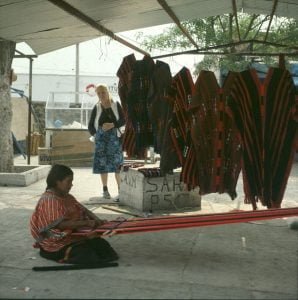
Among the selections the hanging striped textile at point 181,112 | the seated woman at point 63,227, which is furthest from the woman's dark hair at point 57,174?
the hanging striped textile at point 181,112

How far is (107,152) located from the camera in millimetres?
7766

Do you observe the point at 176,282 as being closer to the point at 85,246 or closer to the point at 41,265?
the point at 85,246

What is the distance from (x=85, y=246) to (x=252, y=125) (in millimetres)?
1882

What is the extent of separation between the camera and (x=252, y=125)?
16.3ft

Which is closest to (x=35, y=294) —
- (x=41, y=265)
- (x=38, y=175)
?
(x=41, y=265)

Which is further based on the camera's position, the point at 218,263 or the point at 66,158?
the point at 66,158

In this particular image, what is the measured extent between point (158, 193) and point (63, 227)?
8.48 ft

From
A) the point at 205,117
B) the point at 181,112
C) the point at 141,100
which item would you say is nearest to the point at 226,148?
the point at 205,117

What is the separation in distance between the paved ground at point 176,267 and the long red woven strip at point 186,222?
1.13 ft

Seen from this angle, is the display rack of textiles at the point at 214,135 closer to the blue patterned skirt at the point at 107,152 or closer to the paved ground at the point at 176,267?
the paved ground at the point at 176,267

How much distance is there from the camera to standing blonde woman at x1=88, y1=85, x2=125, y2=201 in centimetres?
768

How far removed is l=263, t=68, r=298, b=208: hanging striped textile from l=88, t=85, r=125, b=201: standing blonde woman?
3093 mm

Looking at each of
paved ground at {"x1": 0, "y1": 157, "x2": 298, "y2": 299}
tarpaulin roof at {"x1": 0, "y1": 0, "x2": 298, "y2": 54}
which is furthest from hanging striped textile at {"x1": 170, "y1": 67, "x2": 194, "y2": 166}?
tarpaulin roof at {"x1": 0, "y1": 0, "x2": 298, "y2": 54}

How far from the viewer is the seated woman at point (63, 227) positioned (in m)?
4.48
